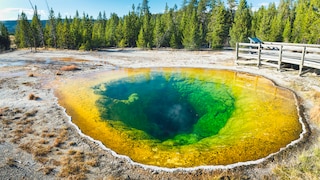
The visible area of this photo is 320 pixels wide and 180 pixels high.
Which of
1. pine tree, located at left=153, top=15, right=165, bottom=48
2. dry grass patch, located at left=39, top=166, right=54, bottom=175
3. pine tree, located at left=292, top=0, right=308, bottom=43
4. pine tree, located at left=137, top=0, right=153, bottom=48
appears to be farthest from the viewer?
pine tree, located at left=153, top=15, right=165, bottom=48

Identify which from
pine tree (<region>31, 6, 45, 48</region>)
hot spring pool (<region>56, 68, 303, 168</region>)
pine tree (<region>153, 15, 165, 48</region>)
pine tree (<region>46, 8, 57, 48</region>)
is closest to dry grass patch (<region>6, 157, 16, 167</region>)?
hot spring pool (<region>56, 68, 303, 168</region>)

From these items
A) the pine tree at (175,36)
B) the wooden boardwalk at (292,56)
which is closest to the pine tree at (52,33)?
the pine tree at (175,36)

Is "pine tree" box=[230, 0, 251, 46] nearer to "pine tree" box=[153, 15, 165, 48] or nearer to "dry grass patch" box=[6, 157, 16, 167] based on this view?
"pine tree" box=[153, 15, 165, 48]

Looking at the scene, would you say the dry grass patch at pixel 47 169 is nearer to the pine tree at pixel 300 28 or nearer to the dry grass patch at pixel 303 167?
the dry grass patch at pixel 303 167

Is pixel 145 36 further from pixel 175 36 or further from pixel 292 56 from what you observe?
pixel 292 56

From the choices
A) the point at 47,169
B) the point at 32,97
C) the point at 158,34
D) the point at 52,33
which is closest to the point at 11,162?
the point at 47,169

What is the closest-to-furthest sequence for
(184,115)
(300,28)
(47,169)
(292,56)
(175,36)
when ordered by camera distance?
(47,169) < (184,115) < (292,56) < (300,28) < (175,36)

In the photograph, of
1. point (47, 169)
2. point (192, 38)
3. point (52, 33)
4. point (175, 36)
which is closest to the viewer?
point (47, 169)

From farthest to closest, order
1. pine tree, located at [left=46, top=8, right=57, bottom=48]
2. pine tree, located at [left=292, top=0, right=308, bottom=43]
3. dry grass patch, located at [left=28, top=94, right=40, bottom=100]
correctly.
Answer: pine tree, located at [left=46, top=8, right=57, bottom=48]
pine tree, located at [left=292, top=0, right=308, bottom=43]
dry grass patch, located at [left=28, top=94, right=40, bottom=100]

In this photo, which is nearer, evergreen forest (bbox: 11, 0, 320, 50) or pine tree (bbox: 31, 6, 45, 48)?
evergreen forest (bbox: 11, 0, 320, 50)
